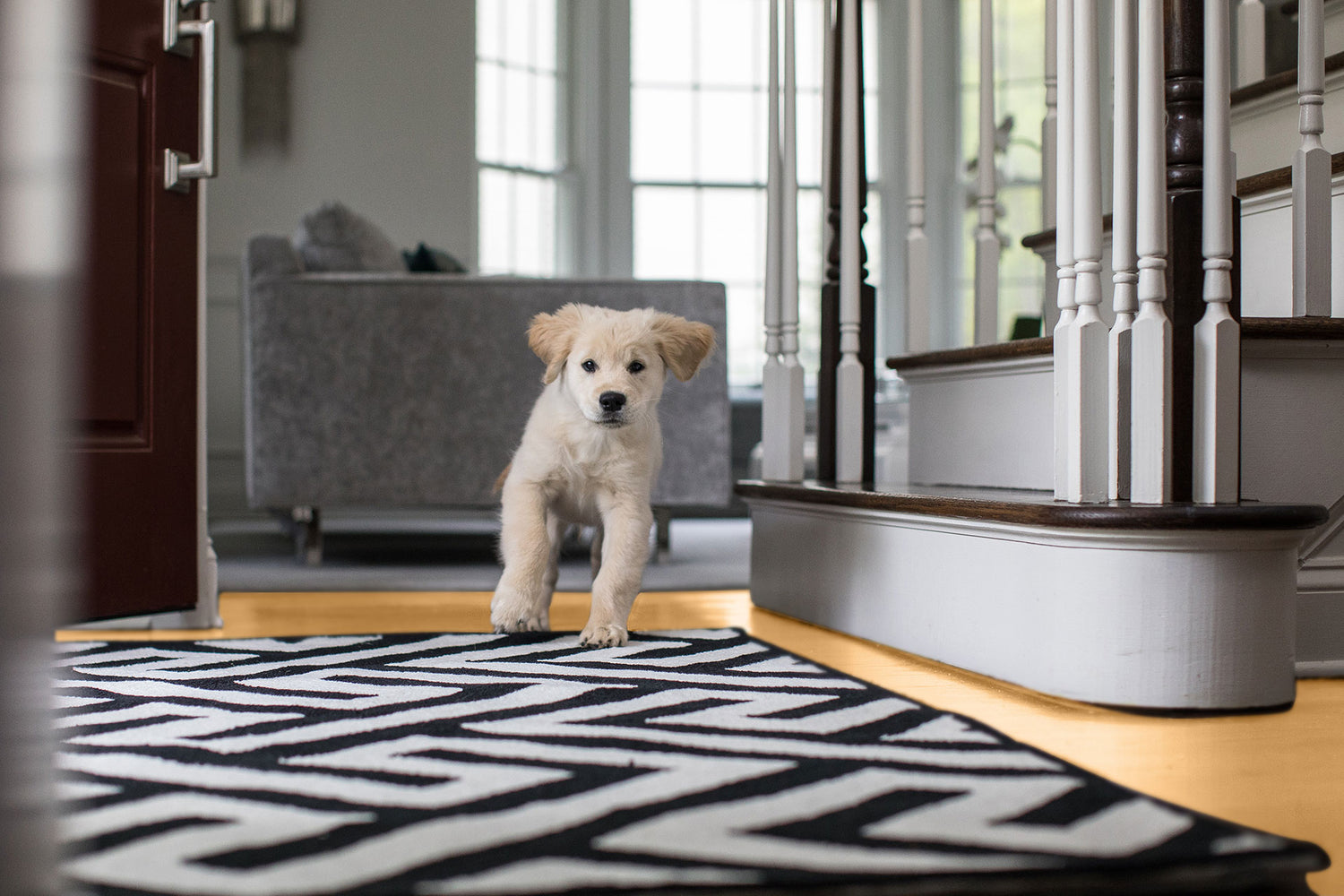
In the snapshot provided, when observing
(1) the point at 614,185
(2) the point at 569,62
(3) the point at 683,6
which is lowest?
(1) the point at 614,185

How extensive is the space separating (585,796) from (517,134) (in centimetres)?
547

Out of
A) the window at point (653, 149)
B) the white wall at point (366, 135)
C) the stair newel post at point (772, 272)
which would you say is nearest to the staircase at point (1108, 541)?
the stair newel post at point (772, 272)

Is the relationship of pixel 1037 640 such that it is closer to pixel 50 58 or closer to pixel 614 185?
pixel 50 58

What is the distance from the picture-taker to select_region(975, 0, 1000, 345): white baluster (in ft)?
7.70

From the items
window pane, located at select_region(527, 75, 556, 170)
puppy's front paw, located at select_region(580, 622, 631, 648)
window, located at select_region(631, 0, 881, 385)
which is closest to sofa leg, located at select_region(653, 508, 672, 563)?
puppy's front paw, located at select_region(580, 622, 631, 648)

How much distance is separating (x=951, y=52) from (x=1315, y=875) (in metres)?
6.18

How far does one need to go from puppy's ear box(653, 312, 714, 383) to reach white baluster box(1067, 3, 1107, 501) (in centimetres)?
58

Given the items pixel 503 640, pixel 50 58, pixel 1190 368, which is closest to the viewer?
pixel 50 58

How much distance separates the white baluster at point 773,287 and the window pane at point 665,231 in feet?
12.4

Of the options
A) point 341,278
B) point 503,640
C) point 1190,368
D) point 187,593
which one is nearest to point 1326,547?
point 1190,368

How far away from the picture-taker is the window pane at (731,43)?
→ 6336 mm

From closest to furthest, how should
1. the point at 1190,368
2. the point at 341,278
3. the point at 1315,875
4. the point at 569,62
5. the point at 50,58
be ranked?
the point at 50,58
the point at 1315,875
the point at 1190,368
the point at 341,278
the point at 569,62

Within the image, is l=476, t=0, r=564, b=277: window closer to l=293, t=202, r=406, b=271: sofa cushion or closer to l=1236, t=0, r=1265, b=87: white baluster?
l=293, t=202, r=406, b=271: sofa cushion

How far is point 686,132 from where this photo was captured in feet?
20.7
